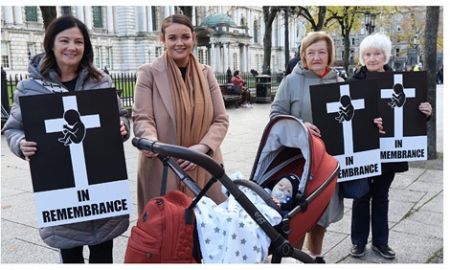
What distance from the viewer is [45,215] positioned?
106 inches

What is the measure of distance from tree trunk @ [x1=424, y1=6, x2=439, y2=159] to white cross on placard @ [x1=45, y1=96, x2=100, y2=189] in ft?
22.4

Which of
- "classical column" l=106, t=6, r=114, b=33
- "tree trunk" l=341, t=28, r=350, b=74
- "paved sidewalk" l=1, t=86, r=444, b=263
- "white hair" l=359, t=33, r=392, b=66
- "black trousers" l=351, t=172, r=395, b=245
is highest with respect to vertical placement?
"classical column" l=106, t=6, r=114, b=33

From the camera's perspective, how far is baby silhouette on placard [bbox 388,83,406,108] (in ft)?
12.2

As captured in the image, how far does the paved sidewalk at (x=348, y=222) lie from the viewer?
409 cm

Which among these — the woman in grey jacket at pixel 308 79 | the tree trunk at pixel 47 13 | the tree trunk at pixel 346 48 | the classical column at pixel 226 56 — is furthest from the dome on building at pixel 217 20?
the woman in grey jacket at pixel 308 79

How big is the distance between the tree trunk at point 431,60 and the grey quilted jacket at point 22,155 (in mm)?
6670

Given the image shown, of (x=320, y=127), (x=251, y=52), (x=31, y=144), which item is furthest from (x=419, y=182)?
(x=251, y=52)

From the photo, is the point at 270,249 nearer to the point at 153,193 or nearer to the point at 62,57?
the point at 153,193

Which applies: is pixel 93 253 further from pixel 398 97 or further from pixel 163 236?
pixel 398 97

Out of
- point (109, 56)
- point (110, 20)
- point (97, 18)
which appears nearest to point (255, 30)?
point (110, 20)

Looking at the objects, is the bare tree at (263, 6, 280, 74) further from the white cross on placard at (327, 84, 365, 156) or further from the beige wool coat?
the beige wool coat

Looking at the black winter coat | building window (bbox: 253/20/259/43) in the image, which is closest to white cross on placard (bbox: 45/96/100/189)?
the black winter coat

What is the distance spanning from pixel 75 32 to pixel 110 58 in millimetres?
63965

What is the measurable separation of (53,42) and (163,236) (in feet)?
4.65
